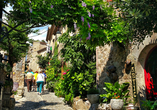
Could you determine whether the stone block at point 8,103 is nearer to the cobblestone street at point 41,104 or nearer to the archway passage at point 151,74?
the cobblestone street at point 41,104

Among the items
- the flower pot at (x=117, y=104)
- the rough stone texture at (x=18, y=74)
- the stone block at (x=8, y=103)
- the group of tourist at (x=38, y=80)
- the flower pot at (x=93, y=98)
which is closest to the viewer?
the flower pot at (x=117, y=104)

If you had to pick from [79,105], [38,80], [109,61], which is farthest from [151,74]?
[38,80]

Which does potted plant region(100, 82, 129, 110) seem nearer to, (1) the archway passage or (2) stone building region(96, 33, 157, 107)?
(2) stone building region(96, 33, 157, 107)

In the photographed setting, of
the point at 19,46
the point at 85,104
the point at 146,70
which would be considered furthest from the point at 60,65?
the point at 146,70

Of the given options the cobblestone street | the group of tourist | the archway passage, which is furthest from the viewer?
the group of tourist

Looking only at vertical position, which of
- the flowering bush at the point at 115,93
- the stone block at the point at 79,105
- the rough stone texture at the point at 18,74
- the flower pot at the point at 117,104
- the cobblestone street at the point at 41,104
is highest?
the rough stone texture at the point at 18,74

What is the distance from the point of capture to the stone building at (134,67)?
197 inches

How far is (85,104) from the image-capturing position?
6082mm

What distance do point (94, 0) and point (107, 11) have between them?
564 millimetres

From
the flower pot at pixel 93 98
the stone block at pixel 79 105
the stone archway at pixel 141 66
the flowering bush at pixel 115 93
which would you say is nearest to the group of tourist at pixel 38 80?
the stone block at pixel 79 105

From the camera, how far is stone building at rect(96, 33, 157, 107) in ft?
16.4

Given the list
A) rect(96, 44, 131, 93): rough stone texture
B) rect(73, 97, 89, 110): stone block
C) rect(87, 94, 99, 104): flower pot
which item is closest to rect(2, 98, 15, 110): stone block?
rect(73, 97, 89, 110): stone block

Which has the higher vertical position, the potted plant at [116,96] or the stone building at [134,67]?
the stone building at [134,67]

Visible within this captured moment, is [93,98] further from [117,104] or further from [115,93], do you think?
[117,104]
